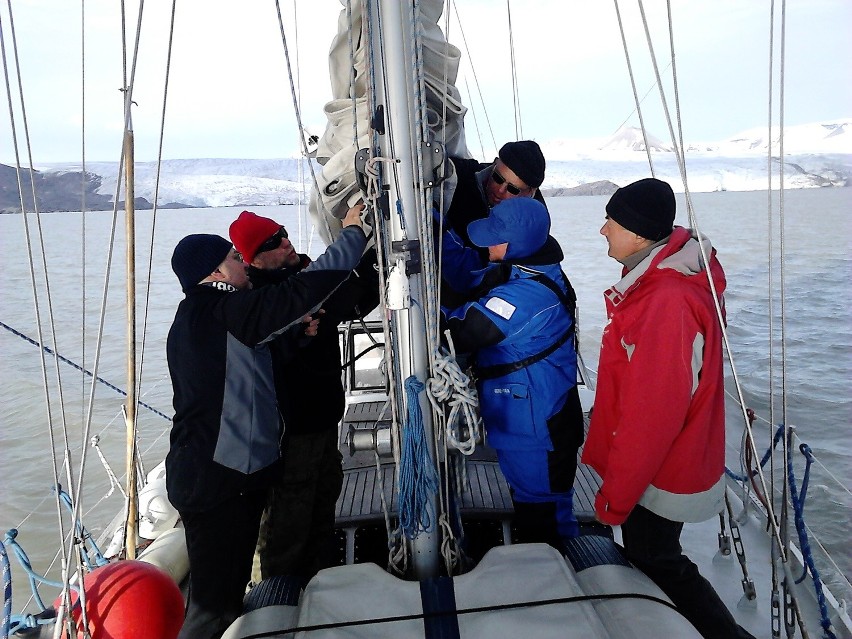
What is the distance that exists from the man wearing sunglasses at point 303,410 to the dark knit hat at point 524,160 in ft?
1.92

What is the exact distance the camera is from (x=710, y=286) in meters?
1.52

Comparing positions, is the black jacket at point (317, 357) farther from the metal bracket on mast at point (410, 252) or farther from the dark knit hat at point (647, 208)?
the dark knit hat at point (647, 208)

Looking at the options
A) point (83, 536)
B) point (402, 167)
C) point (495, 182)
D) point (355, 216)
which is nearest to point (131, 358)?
point (83, 536)

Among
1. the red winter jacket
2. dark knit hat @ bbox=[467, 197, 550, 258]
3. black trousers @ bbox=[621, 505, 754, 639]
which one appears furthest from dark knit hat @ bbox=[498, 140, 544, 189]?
black trousers @ bbox=[621, 505, 754, 639]

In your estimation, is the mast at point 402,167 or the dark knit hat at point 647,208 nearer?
the mast at point 402,167

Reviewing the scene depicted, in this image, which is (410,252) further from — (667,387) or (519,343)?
(667,387)

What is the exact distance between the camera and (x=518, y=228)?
1789 mm

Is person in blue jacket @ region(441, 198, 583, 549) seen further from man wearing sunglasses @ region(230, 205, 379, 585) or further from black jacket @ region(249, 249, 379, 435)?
man wearing sunglasses @ region(230, 205, 379, 585)

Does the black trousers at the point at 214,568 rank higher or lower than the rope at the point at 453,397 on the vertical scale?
lower

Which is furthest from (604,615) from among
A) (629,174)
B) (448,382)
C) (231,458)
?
(629,174)

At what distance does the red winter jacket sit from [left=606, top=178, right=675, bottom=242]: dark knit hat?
5 cm

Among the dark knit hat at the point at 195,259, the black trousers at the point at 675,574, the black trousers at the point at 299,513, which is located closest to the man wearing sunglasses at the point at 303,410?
the black trousers at the point at 299,513

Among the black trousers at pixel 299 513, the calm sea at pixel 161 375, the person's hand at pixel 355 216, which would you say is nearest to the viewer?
the person's hand at pixel 355 216

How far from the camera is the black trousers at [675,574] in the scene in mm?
1600
